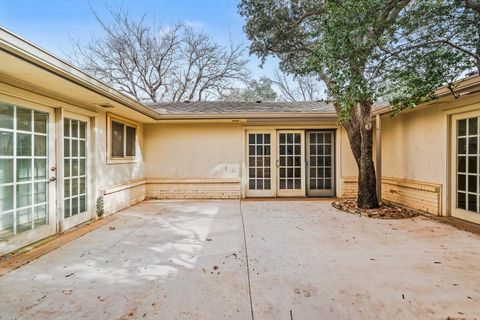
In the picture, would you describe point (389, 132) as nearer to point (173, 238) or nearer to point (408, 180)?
point (408, 180)

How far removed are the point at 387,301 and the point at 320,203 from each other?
483 centimetres

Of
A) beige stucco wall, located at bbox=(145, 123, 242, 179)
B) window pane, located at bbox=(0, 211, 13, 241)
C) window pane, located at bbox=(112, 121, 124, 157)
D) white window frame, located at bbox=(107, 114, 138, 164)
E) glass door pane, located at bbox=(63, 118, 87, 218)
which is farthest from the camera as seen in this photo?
beige stucco wall, located at bbox=(145, 123, 242, 179)

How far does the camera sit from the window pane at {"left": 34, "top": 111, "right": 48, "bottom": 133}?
13.2ft

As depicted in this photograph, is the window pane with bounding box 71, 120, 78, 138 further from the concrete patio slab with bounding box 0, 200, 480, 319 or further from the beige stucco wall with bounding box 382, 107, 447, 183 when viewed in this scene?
the beige stucco wall with bounding box 382, 107, 447, 183

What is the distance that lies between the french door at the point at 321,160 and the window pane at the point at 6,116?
6710 mm

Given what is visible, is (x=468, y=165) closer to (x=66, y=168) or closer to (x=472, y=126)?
(x=472, y=126)

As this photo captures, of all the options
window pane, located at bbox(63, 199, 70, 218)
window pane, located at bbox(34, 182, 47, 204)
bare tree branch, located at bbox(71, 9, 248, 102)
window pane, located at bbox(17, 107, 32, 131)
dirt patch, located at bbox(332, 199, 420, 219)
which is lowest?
dirt patch, located at bbox(332, 199, 420, 219)

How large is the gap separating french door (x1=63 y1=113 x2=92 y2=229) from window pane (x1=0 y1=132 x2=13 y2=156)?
42.4 inches

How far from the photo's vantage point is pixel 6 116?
3.49 metres

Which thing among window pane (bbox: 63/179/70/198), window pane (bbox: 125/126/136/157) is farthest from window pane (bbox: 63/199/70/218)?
window pane (bbox: 125/126/136/157)

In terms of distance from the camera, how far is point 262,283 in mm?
2684

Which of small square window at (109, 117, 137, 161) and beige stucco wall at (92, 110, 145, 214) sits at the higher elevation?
small square window at (109, 117, 137, 161)

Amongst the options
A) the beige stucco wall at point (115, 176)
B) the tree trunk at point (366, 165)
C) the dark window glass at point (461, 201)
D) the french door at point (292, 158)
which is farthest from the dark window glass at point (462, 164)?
the beige stucco wall at point (115, 176)

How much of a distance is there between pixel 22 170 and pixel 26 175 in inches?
3.9
